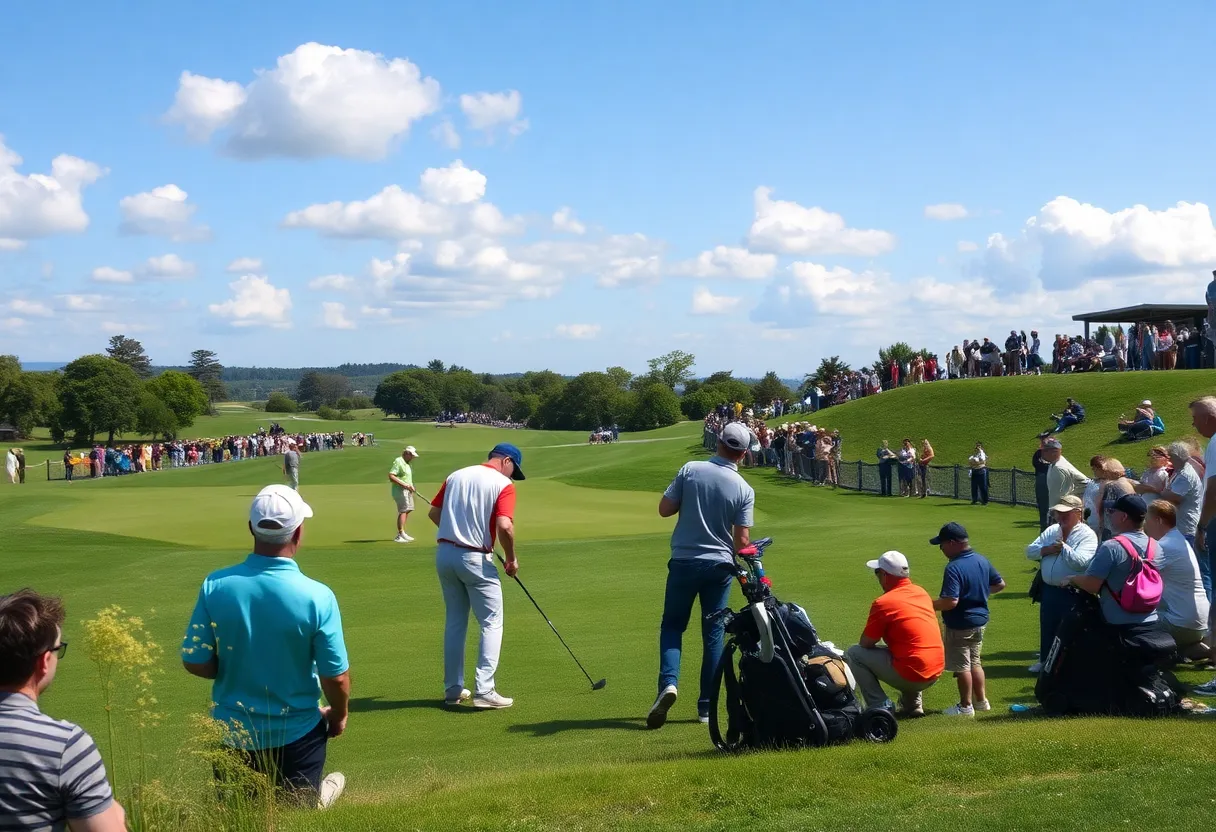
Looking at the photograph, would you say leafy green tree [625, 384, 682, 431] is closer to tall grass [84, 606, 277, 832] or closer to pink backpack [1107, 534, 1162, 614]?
pink backpack [1107, 534, 1162, 614]

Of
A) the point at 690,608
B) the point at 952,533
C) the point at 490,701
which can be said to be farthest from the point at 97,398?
the point at 952,533

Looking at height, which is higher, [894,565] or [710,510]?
[710,510]

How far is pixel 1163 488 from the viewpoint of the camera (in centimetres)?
1053

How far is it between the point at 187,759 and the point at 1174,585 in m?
7.37

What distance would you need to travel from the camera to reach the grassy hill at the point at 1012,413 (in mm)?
37500

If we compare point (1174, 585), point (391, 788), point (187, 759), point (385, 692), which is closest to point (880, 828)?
point (391, 788)

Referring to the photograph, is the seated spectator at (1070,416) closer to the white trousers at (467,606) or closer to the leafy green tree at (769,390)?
the white trousers at (467,606)

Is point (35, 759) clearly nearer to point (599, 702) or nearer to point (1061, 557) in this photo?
point (599, 702)

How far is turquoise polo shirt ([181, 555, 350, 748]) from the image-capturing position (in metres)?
5.36

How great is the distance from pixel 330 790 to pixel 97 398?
369 ft

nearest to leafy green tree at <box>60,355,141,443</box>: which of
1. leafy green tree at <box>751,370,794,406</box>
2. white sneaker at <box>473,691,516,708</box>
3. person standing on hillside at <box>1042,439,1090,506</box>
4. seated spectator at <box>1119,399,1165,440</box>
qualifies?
leafy green tree at <box>751,370,794,406</box>

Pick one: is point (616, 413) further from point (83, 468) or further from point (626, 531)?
point (626, 531)

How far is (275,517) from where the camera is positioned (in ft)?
17.4

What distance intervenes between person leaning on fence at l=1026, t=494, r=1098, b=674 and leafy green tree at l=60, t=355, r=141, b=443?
111 m
